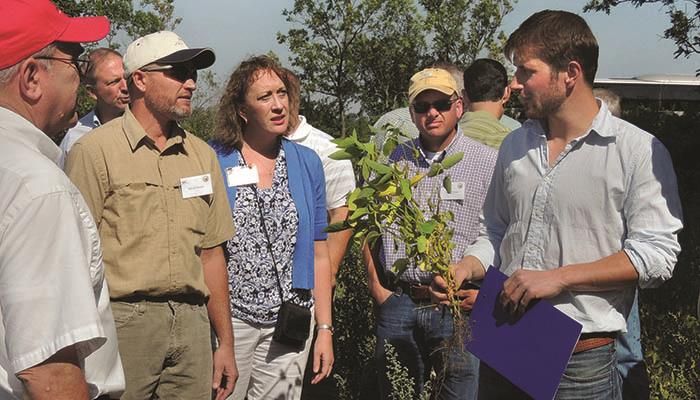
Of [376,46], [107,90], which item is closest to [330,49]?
[376,46]

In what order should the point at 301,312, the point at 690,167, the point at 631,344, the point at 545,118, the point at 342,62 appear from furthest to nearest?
the point at 342,62 → the point at 690,167 → the point at 301,312 → the point at 631,344 → the point at 545,118

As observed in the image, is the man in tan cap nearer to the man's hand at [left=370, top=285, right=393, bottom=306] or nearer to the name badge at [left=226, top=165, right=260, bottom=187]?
the name badge at [left=226, top=165, right=260, bottom=187]

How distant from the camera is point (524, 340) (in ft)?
9.23

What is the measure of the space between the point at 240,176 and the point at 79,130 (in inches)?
65.0

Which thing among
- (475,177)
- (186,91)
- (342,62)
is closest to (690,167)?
(342,62)

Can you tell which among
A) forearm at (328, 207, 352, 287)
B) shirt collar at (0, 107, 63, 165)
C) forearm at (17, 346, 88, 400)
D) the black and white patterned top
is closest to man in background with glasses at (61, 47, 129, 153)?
forearm at (328, 207, 352, 287)

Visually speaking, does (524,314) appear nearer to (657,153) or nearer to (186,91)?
(657,153)

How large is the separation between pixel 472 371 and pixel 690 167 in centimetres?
1513

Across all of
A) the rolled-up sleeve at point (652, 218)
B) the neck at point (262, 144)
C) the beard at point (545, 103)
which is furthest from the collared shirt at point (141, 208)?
the rolled-up sleeve at point (652, 218)

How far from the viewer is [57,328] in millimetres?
1844

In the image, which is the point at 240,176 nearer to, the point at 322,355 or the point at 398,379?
the point at 322,355

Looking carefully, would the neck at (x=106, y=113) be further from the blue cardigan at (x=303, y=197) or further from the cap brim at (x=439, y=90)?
the cap brim at (x=439, y=90)

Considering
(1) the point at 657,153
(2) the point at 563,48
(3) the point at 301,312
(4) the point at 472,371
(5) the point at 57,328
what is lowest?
(4) the point at 472,371

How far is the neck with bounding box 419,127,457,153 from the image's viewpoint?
4.35 metres
